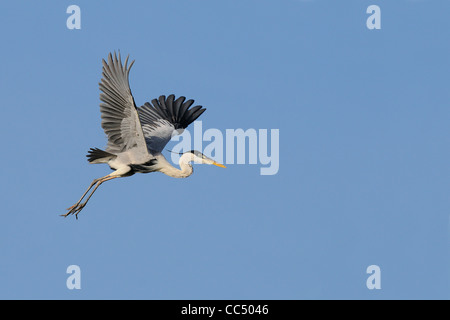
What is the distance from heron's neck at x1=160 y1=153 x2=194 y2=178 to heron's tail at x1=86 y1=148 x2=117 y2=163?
1186mm

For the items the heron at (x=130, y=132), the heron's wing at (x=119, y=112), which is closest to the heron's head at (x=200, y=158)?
the heron at (x=130, y=132)

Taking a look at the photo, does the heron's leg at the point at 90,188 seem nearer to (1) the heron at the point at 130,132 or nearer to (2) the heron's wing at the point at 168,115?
(1) the heron at the point at 130,132

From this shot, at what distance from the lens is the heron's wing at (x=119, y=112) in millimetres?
17906

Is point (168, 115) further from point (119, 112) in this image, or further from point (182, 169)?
point (119, 112)

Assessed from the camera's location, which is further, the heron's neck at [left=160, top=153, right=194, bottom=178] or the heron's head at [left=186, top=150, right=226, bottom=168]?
the heron's head at [left=186, top=150, right=226, bottom=168]

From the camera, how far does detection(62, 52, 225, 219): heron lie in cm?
1802

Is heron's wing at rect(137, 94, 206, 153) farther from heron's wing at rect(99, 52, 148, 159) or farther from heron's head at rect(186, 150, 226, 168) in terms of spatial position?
heron's wing at rect(99, 52, 148, 159)

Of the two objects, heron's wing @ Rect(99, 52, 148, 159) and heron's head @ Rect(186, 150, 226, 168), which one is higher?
heron's wing @ Rect(99, 52, 148, 159)

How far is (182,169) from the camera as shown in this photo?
19.6 m

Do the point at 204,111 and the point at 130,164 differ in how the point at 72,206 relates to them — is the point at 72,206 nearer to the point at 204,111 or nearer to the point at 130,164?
the point at 130,164

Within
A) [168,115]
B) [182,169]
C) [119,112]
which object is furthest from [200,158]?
[119,112]

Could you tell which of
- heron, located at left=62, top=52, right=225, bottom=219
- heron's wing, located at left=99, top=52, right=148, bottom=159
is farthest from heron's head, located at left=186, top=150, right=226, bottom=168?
heron's wing, located at left=99, top=52, right=148, bottom=159

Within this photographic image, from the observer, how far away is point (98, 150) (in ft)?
61.8

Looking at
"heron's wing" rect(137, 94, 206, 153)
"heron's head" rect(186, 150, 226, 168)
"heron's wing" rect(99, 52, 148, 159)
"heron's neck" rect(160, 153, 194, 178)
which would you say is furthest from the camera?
"heron's wing" rect(137, 94, 206, 153)
